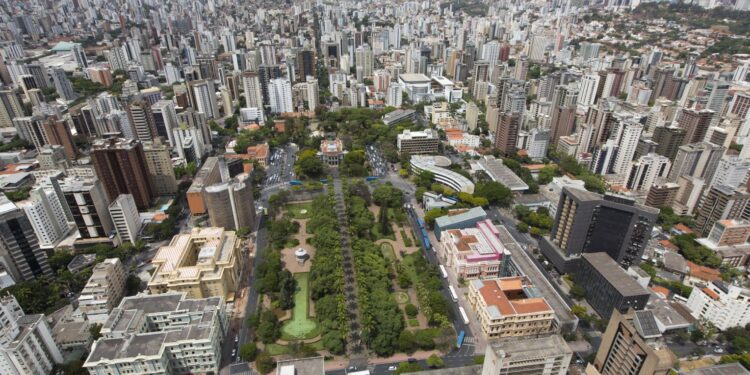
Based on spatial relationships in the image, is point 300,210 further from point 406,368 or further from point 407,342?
point 406,368

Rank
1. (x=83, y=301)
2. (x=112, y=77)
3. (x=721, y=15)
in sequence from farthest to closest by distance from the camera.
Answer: (x=721, y=15)
(x=112, y=77)
(x=83, y=301)

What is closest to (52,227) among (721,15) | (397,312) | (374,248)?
(374,248)

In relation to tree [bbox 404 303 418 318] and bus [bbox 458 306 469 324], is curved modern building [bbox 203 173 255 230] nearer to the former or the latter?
tree [bbox 404 303 418 318]

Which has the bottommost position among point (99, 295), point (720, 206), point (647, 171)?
point (99, 295)

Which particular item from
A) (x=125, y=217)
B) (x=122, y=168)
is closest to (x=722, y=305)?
(x=125, y=217)

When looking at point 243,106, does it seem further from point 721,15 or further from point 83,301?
point 721,15

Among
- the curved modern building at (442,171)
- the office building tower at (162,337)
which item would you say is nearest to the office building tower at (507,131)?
the curved modern building at (442,171)

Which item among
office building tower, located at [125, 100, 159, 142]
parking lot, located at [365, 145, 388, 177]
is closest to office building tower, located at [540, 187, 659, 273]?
parking lot, located at [365, 145, 388, 177]
